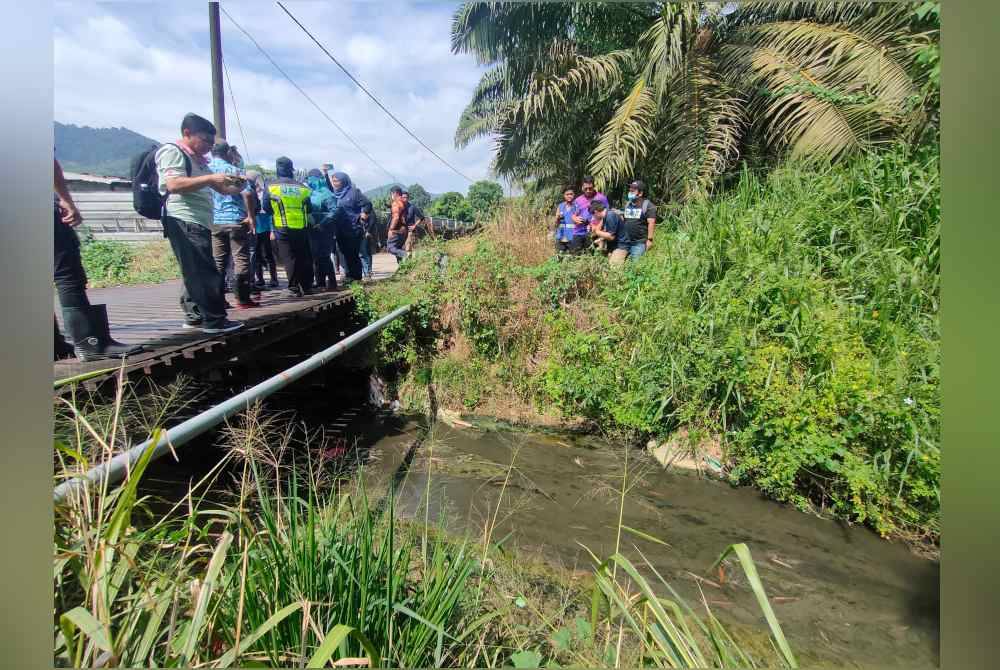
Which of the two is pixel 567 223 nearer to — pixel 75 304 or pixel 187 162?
pixel 187 162

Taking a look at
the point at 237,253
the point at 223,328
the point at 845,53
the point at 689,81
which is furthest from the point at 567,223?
the point at 223,328

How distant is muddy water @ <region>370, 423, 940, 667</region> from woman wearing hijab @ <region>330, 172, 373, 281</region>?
11.9 feet

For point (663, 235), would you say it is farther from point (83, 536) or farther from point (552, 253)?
point (83, 536)

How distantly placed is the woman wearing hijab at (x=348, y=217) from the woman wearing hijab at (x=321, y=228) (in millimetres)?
149

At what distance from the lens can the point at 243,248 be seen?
5.52m

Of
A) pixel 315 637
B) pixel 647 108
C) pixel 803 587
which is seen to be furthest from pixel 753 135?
pixel 315 637

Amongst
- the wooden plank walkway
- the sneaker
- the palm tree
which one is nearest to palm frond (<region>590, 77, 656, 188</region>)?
the palm tree

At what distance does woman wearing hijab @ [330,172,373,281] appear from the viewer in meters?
7.73

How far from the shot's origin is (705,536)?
13.5 ft

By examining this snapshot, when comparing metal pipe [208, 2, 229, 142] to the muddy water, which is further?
metal pipe [208, 2, 229, 142]

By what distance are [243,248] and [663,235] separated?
17.0 ft

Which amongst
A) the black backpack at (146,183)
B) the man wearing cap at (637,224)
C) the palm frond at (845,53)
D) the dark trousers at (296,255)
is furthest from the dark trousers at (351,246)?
the palm frond at (845,53)

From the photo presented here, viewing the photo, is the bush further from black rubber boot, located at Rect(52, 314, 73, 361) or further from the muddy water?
the muddy water

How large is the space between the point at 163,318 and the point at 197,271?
115 centimetres
